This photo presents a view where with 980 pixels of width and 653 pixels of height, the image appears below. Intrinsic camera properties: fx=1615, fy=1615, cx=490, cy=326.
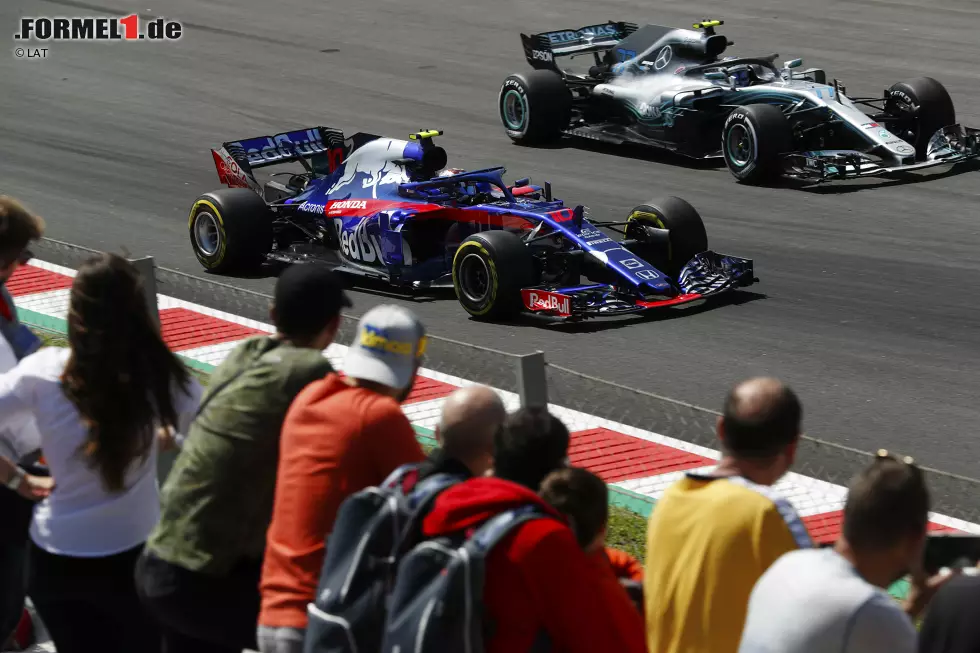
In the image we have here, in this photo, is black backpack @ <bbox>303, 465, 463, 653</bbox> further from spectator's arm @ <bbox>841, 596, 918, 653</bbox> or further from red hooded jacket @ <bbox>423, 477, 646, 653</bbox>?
spectator's arm @ <bbox>841, 596, 918, 653</bbox>

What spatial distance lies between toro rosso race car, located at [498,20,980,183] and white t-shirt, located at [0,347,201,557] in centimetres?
1160

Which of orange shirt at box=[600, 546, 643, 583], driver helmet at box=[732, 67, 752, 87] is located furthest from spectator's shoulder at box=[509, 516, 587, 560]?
driver helmet at box=[732, 67, 752, 87]

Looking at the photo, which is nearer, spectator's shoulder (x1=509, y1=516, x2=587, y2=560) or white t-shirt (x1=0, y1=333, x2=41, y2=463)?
spectator's shoulder (x1=509, y1=516, x2=587, y2=560)

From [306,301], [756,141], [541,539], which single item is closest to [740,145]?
[756,141]

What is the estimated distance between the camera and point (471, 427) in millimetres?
3900

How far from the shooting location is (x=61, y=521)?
4.40m

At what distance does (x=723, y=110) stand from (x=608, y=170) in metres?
1.32

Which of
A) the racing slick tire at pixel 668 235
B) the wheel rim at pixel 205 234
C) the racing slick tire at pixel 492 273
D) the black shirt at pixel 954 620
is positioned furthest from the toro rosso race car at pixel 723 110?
the black shirt at pixel 954 620

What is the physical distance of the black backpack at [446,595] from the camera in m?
3.41

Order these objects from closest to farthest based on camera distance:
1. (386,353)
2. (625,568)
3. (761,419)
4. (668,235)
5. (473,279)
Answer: (761,419), (386,353), (625,568), (473,279), (668,235)

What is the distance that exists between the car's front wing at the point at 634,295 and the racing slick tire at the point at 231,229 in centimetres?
257

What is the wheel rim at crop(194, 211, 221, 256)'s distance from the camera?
42.1ft

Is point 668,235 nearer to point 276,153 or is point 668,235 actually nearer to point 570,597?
point 276,153

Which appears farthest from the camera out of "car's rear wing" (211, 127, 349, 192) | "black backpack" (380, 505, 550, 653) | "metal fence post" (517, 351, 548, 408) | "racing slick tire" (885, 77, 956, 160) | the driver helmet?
the driver helmet
